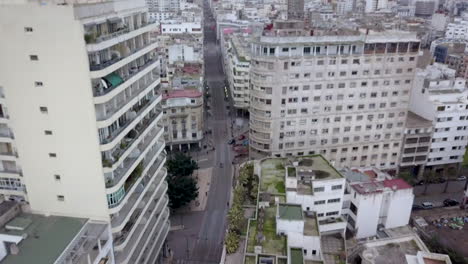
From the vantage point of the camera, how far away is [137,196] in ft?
121

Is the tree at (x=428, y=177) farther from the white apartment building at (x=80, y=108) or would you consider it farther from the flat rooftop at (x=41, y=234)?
the flat rooftop at (x=41, y=234)

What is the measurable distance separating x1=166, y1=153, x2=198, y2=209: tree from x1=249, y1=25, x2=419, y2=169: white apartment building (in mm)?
12958

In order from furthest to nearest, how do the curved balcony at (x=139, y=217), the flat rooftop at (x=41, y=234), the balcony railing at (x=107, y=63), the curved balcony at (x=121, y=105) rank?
1. the curved balcony at (x=139, y=217)
2. the curved balcony at (x=121, y=105)
3. the balcony railing at (x=107, y=63)
4. the flat rooftop at (x=41, y=234)

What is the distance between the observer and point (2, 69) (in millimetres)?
27875

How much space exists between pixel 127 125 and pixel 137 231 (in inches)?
489

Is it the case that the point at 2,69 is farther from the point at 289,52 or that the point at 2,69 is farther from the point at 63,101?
the point at 289,52

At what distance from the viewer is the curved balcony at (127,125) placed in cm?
2997

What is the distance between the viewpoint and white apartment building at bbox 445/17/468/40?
17156 cm

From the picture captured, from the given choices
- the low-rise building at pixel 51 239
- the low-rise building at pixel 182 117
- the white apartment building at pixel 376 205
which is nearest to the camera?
the low-rise building at pixel 51 239

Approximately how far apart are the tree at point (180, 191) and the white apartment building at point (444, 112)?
45625 mm

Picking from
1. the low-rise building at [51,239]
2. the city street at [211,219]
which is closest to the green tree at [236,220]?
the city street at [211,219]

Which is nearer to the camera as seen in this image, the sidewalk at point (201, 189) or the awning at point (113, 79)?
the awning at point (113, 79)

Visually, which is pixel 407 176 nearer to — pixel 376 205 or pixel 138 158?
pixel 376 205

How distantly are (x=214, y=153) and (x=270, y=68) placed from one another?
1162 inches
